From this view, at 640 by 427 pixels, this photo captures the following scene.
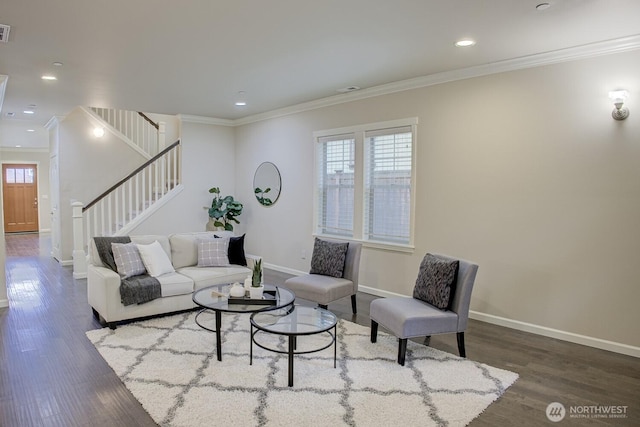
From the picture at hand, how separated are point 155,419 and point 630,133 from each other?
4304mm

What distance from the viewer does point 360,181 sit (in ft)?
19.1

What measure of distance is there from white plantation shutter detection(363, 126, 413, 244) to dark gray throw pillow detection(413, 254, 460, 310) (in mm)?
1451

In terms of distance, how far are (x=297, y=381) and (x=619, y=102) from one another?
11.6 ft

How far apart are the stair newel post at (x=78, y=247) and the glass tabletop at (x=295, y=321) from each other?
14.4 ft

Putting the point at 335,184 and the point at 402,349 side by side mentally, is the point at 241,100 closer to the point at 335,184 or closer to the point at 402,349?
the point at 335,184

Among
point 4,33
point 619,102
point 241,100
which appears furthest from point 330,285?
point 4,33

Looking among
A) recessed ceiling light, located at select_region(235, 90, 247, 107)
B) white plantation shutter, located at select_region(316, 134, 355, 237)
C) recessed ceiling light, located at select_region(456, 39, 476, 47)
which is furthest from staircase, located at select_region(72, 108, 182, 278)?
recessed ceiling light, located at select_region(456, 39, 476, 47)

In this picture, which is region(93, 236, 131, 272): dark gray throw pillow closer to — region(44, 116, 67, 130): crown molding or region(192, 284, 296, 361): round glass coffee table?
region(192, 284, 296, 361): round glass coffee table

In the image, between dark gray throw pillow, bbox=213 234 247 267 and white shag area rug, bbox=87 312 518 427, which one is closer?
white shag area rug, bbox=87 312 518 427

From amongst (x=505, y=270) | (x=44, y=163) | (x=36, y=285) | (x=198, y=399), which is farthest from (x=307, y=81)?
(x=44, y=163)

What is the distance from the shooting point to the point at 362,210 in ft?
19.1

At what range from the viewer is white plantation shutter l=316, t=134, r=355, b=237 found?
6043 mm

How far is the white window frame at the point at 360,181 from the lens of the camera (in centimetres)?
519

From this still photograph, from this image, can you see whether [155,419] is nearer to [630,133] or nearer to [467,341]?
[467,341]
